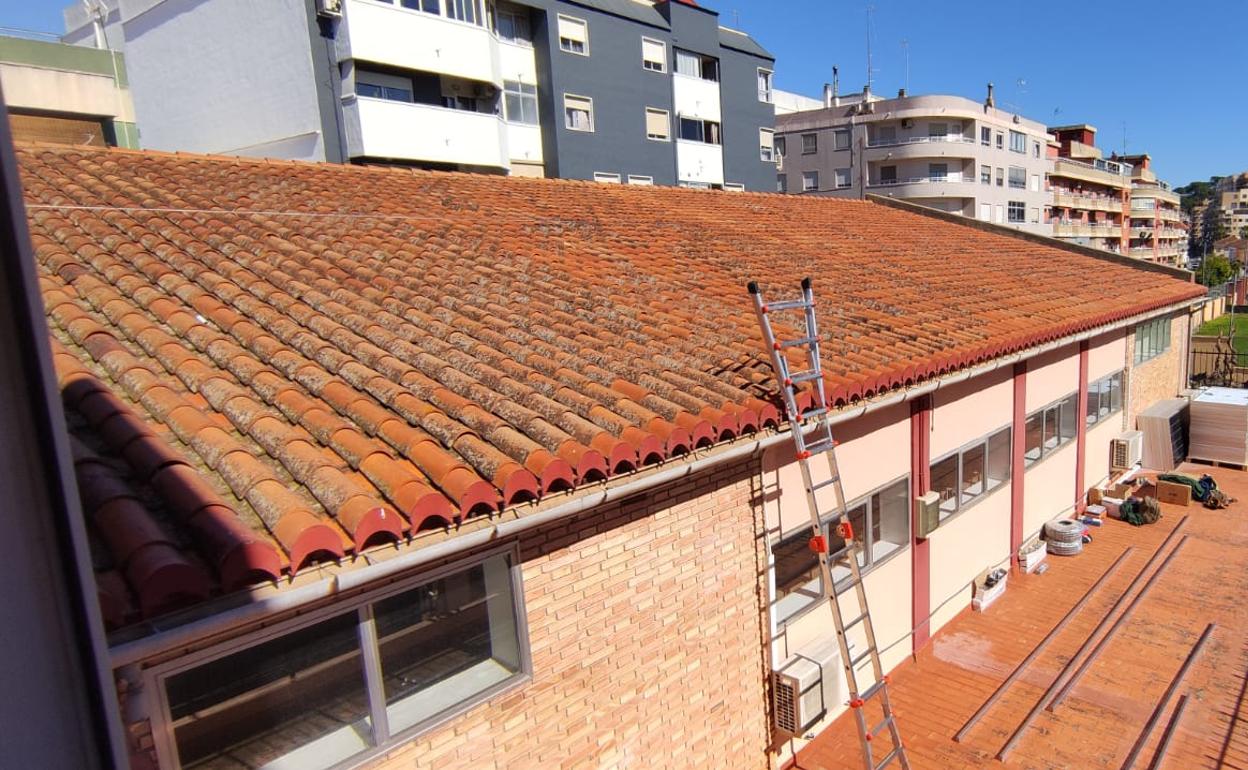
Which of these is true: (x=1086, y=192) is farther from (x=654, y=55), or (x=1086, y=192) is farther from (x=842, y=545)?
(x=842, y=545)

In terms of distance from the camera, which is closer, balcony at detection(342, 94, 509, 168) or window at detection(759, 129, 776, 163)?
balcony at detection(342, 94, 509, 168)

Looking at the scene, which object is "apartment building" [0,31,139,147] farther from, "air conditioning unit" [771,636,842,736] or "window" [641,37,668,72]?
"air conditioning unit" [771,636,842,736]

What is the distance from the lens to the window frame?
3.34 meters

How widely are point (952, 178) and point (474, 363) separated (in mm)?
55052

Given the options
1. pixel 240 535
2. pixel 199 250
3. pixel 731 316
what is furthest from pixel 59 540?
pixel 731 316

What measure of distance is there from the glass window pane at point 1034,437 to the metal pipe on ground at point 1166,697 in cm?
306

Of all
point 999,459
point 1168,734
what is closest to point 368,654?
point 1168,734

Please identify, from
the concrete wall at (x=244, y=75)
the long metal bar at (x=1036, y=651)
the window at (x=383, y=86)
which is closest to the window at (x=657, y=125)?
the window at (x=383, y=86)

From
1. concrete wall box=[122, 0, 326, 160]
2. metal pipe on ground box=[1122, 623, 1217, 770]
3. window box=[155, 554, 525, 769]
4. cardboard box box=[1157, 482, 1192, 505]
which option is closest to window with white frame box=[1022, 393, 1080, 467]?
cardboard box box=[1157, 482, 1192, 505]

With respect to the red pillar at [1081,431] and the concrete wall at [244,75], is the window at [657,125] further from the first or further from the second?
the red pillar at [1081,431]

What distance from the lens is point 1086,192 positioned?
6981 centimetres

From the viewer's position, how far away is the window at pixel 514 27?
28859 mm

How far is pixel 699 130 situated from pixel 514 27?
10.0 m

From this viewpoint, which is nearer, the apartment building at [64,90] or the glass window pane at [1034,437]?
the glass window pane at [1034,437]
